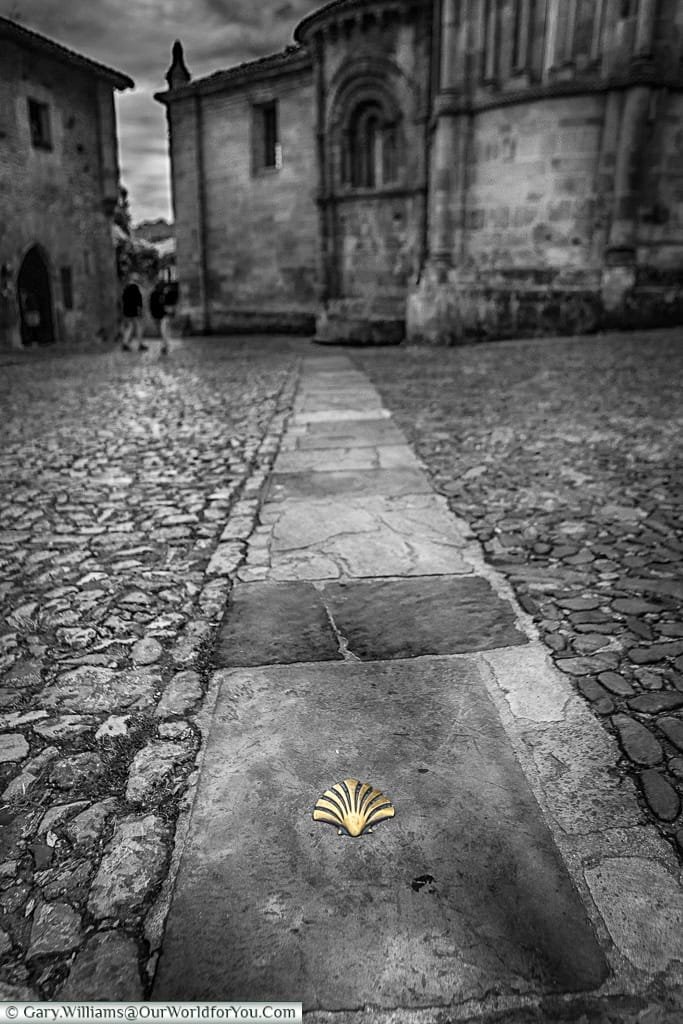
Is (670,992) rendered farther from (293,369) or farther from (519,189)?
(519,189)

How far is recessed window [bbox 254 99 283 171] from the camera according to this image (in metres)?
21.6

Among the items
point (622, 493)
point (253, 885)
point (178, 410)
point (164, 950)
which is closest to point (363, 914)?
point (253, 885)

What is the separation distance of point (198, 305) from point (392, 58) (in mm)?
9830

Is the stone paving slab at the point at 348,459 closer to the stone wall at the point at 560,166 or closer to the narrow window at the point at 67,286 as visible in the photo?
the stone wall at the point at 560,166

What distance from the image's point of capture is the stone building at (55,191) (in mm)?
19188

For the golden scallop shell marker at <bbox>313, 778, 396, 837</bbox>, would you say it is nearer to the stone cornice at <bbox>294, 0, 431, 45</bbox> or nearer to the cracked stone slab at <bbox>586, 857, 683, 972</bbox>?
the cracked stone slab at <bbox>586, 857, 683, 972</bbox>

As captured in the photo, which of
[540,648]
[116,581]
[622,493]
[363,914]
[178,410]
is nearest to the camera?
[363,914]

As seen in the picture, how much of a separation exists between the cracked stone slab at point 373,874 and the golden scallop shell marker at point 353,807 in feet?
0.09

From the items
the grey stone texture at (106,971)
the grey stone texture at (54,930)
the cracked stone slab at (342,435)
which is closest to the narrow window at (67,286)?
the cracked stone slab at (342,435)

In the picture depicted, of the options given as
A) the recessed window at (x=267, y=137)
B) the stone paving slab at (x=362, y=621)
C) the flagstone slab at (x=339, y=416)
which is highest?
the recessed window at (x=267, y=137)

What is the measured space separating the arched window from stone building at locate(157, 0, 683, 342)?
0.13 ft

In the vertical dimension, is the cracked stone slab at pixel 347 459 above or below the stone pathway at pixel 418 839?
above

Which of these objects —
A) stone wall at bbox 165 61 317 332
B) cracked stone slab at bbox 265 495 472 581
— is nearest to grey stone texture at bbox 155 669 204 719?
cracked stone slab at bbox 265 495 472 581

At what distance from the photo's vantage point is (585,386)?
8906 mm
